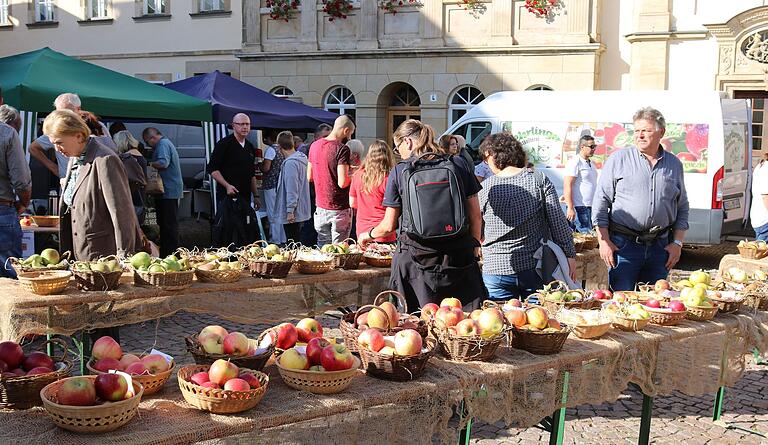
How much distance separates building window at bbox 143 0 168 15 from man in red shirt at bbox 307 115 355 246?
52.1 ft

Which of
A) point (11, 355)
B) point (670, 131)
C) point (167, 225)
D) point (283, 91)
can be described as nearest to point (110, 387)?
point (11, 355)

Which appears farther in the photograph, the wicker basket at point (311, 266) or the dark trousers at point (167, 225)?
the dark trousers at point (167, 225)

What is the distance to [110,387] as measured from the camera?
8.00ft

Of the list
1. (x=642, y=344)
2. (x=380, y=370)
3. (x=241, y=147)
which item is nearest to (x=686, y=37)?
(x=241, y=147)

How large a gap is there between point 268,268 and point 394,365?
244cm

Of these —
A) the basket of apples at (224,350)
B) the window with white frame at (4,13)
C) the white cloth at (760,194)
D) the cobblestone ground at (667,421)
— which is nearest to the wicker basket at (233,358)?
the basket of apples at (224,350)

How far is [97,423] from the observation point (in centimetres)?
236

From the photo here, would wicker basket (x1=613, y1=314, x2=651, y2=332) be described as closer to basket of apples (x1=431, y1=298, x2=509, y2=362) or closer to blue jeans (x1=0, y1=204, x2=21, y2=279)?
basket of apples (x1=431, y1=298, x2=509, y2=362)

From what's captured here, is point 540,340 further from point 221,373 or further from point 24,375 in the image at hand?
point 24,375

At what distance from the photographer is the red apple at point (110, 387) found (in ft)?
8.00

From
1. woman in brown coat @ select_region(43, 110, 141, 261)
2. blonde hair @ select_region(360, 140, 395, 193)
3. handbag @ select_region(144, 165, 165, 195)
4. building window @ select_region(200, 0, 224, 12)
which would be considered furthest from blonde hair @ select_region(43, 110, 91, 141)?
building window @ select_region(200, 0, 224, 12)

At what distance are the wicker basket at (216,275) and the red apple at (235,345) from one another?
7.11ft

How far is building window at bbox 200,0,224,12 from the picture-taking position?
21.1 m

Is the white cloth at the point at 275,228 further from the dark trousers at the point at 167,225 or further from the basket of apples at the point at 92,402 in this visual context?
the basket of apples at the point at 92,402
